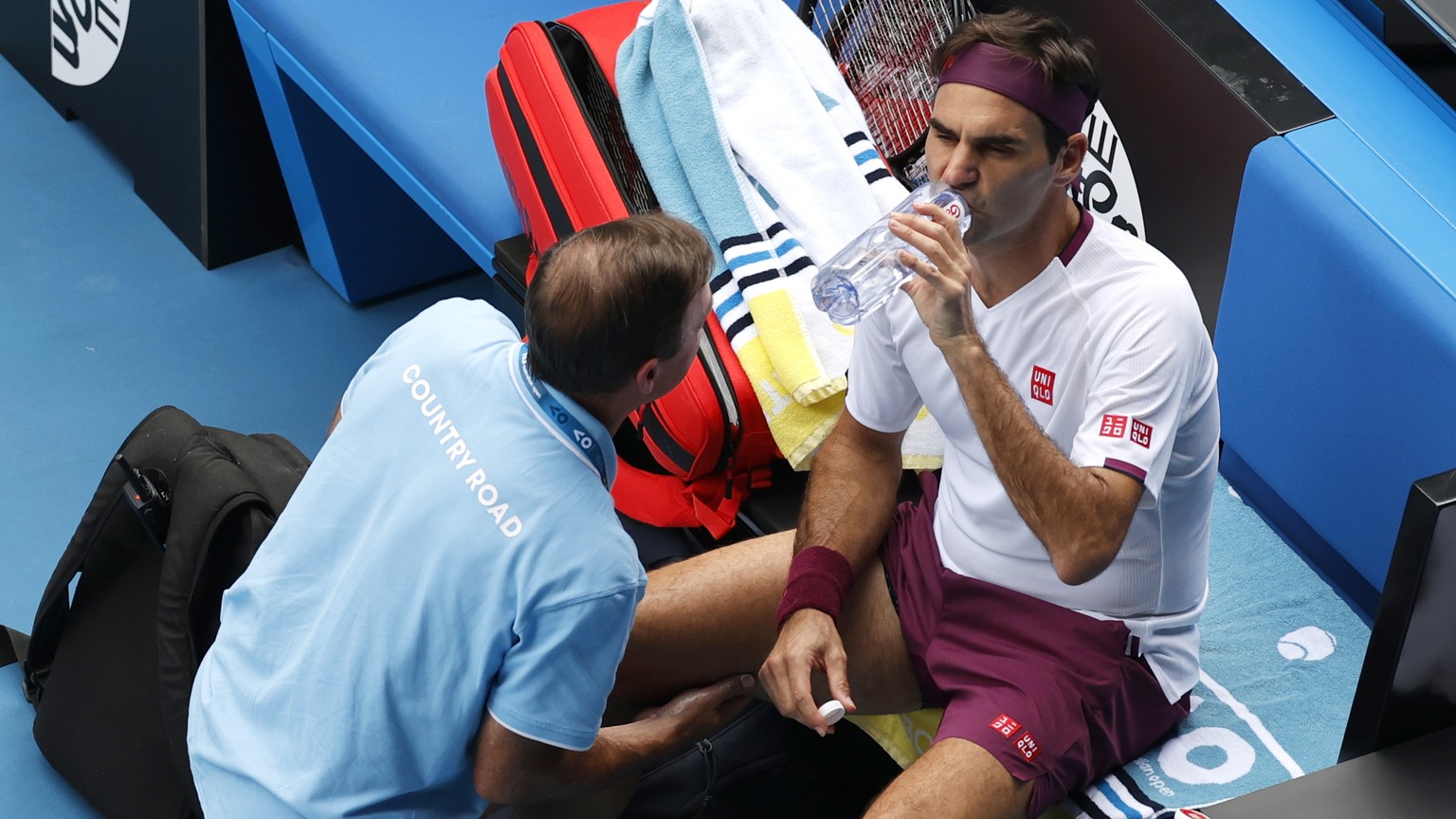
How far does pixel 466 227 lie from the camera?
2.63 m

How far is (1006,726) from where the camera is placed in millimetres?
1644

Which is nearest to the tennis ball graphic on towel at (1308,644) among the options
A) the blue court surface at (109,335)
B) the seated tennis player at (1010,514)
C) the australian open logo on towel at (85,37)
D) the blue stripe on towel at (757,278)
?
the seated tennis player at (1010,514)

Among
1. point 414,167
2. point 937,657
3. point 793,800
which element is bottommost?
point 793,800

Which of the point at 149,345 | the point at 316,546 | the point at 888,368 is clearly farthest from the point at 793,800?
the point at 149,345

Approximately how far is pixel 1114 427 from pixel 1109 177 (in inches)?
39.3

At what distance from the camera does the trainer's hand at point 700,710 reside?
1777 mm

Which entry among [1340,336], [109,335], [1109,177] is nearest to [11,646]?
[109,335]

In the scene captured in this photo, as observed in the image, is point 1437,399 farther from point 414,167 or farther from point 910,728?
point 414,167

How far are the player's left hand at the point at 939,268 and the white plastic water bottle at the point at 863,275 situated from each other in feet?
0.49

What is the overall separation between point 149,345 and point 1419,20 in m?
2.45

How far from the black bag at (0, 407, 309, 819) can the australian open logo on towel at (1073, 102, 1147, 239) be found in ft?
4.50

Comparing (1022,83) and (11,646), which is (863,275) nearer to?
(1022,83)

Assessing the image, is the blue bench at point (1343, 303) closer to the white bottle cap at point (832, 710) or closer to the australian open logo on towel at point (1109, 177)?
the australian open logo on towel at point (1109, 177)

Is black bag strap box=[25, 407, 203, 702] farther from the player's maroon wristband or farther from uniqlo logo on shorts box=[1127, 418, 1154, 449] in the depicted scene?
uniqlo logo on shorts box=[1127, 418, 1154, 449]
